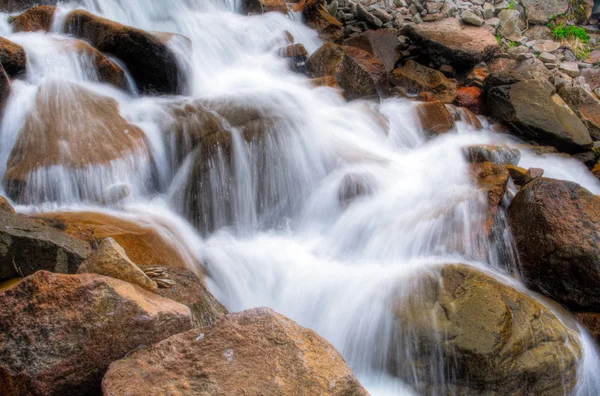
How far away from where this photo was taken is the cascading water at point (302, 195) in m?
4.93

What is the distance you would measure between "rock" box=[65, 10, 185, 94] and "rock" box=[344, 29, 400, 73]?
436 centimetres

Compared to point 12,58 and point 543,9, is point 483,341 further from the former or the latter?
point 543,9

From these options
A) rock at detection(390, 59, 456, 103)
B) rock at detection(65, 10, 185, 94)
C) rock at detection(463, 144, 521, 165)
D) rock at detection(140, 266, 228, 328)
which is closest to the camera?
rock at detection(140, 266, 228, 328)

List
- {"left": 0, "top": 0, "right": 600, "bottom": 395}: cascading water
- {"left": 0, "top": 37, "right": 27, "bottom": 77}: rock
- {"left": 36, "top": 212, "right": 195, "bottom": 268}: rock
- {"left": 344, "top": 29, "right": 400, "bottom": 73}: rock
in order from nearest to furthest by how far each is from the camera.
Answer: {"left": 36, "top": 212, "right": 195, "bottom": 268}: rock → {"left": 0, "top": 0, "right": 600, "bottom": 395}: cascading water → {"left": 0, "top": 37, "right": 27, "bottom": 77}: rock → {"left": 344, "top": 29, "right": 400, "bottom": 73}: rock

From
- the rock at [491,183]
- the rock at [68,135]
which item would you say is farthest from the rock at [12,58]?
the rock at [491,183]

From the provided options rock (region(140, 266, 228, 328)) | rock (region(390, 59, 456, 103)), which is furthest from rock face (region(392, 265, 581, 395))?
rock (region(390, 59, 456, 103))

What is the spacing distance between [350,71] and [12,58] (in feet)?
17.6

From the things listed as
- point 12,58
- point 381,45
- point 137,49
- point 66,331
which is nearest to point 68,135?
point 12,58

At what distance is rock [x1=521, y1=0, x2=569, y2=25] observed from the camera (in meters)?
13.5

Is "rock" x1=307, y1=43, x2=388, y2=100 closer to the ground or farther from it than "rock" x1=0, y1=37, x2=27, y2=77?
closer to the ground

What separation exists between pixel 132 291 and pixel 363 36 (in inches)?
379

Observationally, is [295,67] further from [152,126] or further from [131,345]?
[131,345]

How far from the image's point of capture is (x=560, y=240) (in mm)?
5082

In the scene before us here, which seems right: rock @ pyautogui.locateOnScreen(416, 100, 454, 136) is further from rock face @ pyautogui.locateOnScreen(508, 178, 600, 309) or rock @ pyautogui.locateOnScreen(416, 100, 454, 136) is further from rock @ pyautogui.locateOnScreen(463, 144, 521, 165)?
rock face @ pyautogui.locateOnScreen(508, 178, 600, 309)
